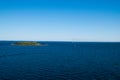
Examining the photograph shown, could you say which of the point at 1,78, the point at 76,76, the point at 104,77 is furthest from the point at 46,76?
the point at 104,77

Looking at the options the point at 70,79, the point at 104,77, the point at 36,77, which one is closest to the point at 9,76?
the point at 36,77

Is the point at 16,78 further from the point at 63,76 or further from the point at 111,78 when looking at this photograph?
the point at 111,78

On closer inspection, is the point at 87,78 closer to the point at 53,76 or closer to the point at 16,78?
the point at 53,76

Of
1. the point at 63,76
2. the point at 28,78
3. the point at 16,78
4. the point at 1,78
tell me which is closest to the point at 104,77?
the point at 63,76

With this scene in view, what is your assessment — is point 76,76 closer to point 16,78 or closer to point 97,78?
point 97,78

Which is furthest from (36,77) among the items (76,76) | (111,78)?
(111,78)

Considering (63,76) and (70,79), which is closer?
(70,79)
